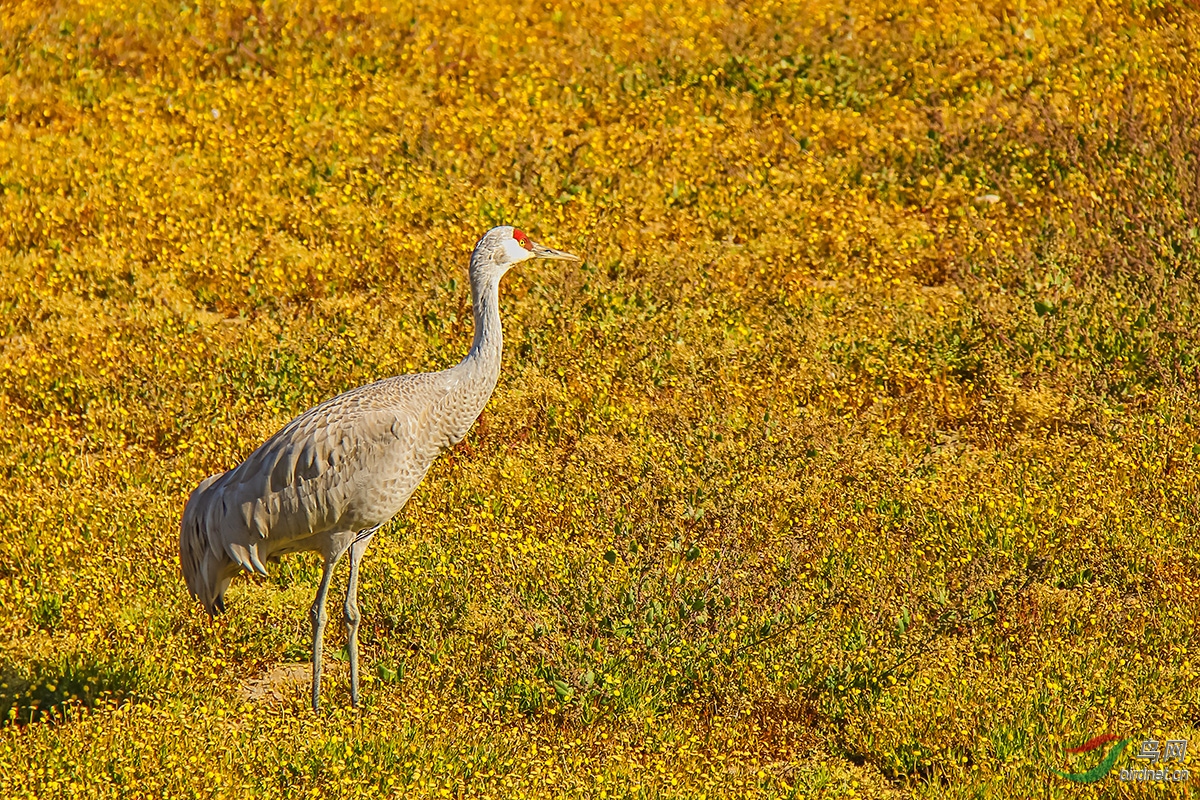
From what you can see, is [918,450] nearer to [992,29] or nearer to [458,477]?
[458,477]

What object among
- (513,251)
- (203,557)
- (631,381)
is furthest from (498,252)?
(631,381)

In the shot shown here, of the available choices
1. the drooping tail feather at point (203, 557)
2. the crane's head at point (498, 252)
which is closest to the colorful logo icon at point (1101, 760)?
the crane's head at point (498, 252)

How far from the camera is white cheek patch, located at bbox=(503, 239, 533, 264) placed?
24.1 feet

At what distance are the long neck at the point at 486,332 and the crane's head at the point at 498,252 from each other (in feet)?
0.21

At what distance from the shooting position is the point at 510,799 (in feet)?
19.3

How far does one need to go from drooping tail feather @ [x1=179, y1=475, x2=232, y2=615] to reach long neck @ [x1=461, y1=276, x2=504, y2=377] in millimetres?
1649

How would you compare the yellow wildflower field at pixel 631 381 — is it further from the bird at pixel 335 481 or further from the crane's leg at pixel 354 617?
the bird at pixel 335 481

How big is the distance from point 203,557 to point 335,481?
3.06 ft

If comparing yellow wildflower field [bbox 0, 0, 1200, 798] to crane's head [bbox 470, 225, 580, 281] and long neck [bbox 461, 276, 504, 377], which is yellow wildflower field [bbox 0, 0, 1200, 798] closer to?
long neck [bbox 461, 276, 504, 377]

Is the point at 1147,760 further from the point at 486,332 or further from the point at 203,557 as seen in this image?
the point at 203,557

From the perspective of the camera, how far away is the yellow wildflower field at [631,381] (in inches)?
257

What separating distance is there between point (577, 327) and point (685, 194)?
7.98 feet

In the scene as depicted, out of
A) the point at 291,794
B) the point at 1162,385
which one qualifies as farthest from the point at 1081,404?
the point at 291,794

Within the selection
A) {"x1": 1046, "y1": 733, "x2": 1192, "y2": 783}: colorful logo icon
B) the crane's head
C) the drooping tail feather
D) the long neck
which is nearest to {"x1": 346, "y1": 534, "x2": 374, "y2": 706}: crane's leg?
the drooping tail feather
